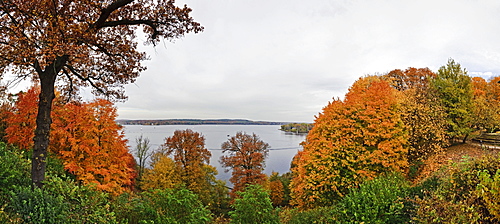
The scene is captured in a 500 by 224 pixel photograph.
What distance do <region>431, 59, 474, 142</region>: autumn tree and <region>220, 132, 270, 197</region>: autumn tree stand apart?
616 inches

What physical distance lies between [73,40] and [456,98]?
19.0 m

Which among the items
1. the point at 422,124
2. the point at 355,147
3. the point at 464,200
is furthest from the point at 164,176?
the point at 464,200

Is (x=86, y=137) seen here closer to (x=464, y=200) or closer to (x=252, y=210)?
(x=252, y=210)

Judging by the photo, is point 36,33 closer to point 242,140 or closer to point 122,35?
point 122,35

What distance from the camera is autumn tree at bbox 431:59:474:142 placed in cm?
1439

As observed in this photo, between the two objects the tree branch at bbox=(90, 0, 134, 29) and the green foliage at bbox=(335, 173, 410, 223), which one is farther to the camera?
the green foliage at bbox=(335, 173, 410, 223)

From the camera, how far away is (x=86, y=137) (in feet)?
38.0

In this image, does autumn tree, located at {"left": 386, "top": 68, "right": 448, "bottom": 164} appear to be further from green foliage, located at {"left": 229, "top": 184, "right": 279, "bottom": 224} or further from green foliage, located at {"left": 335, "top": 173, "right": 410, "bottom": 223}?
green foliage, located at {"left": 229, "top": 184, "right": 279, "bottom": 224}

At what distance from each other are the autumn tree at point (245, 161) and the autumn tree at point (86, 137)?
13.3 metres

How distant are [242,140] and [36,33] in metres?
21.5

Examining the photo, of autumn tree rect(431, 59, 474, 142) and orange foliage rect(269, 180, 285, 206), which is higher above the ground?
autumn tree rect(431, 59, 474, 142)

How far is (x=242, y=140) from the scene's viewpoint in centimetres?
2589

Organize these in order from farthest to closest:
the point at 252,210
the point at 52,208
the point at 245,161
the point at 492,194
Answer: the point at 245,161
the point at 252,210
the point at 52,208
the point at 492,194

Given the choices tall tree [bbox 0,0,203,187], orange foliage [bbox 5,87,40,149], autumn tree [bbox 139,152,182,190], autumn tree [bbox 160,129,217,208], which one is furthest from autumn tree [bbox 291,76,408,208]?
orange foliage [bbox 5,87,40,149]
